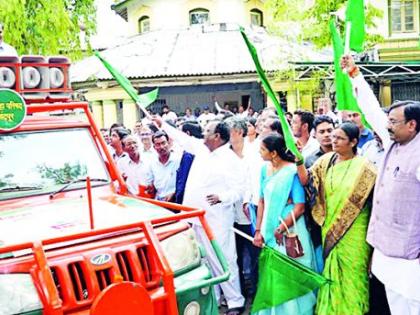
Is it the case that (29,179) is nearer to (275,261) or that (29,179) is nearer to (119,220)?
(119,220)

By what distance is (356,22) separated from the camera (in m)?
4.30

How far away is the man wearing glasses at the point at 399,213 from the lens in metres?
3.94

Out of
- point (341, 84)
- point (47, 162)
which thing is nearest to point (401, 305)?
point (341, 84)

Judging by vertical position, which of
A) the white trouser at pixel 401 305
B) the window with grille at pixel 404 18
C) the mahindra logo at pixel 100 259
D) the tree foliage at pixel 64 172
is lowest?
the white trouser at pixel 401 305

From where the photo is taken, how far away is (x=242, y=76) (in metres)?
19.2

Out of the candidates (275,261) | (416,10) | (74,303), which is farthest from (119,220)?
(416,10)

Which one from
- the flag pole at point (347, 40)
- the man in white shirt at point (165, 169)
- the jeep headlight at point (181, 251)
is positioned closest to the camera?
the jeep headlight at point (181, 251)

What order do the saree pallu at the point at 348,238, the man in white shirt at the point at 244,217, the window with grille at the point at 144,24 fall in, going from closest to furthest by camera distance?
1. the saree pallu at the point at 348,238
2. the man in white shirt at the point at 244,217
3. the window with grille at the point at 144,24

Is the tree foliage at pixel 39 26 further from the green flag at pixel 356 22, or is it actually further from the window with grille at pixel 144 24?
the window with grille at pixel 144 24

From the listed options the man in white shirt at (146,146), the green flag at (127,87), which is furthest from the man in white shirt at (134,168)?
the green flag at (127,87)

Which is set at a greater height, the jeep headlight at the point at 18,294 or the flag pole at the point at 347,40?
the flag pole at the point at 347,40

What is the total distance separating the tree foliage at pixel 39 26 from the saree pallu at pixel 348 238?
6.31 metres

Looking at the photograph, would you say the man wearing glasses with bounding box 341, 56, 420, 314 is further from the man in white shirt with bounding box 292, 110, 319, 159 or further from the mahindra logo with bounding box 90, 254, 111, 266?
the mahindra logo with bounding box 90, 254, 111, 266

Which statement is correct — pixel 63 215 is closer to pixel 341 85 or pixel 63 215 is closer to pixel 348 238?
pixel 348 238
